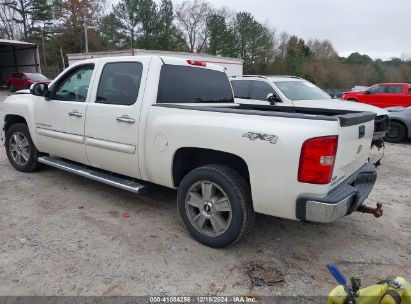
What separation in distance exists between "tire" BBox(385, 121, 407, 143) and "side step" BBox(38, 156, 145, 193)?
8.03m

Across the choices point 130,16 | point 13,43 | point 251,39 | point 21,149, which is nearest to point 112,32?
point 130,16

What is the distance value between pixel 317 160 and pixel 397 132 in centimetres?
797

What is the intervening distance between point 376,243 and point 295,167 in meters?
1.63

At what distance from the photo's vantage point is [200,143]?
10.9 feet

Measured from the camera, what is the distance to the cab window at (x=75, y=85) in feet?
14.8

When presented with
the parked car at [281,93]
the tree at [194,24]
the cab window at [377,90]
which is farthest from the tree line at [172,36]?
the parked car at [281,93]

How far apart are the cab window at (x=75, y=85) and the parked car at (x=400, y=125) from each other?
26.8 ft

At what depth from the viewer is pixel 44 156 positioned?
5398 millimetres

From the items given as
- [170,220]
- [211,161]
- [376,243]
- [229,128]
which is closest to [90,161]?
[170,220]

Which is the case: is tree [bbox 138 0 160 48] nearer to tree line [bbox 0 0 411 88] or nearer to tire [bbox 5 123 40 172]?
tree line [bbox 0 0 411 88]

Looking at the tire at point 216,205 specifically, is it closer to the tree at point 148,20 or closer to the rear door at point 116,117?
the rear door at point 116,117

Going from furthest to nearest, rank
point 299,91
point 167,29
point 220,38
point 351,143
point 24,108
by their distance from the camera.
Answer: point 167,29, point 220,38, point 299,91, point 24,108, point 351,143

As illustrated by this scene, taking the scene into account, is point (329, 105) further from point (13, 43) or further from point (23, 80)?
point (13, 43)

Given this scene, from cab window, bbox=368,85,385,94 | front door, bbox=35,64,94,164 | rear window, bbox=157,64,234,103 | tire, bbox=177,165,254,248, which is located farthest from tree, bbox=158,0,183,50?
tire, bbox=177,165,254,248
